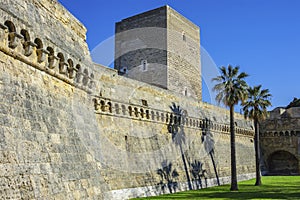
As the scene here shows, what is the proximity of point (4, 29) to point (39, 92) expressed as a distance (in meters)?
1.54

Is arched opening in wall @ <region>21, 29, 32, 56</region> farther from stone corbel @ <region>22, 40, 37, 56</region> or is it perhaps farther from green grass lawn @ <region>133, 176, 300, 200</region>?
green grass lawn @ <region>133, 176, 300, 200</region>

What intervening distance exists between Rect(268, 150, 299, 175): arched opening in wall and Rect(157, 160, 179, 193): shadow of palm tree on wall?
22905 mm

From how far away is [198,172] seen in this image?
829 inches

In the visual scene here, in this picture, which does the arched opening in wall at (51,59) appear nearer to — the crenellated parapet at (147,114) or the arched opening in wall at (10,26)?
the arched opening in wall at (10,26)

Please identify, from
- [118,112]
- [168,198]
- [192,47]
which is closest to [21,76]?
[118,112]

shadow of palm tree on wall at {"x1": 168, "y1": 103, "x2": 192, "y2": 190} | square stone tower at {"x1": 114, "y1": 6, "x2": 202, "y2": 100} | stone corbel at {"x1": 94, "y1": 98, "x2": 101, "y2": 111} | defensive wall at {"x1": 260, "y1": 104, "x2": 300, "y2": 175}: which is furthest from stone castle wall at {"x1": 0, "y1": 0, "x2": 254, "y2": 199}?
defensive wall at {"x1": 260, "y1": 104, "x2": 300, "y2": 175}

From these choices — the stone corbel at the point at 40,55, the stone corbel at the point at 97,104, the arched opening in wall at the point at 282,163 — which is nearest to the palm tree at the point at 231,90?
the stone corbel at the point at 97,104

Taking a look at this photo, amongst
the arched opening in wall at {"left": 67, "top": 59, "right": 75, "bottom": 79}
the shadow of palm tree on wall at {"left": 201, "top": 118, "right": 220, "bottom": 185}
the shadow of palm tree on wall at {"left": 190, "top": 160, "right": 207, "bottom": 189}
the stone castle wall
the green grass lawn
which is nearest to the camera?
the stone castle wall

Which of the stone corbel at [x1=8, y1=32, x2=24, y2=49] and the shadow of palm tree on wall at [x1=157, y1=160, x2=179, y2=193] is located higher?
the stone corbel at [x1=8, y1=32, x2=24, y2=49]

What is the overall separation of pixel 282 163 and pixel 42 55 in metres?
35.2

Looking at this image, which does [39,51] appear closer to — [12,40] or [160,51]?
[12,40]

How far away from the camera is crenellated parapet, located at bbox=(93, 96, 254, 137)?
13.7 meters

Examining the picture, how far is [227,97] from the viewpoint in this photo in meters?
19.9

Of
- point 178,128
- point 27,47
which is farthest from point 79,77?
point 178,128
